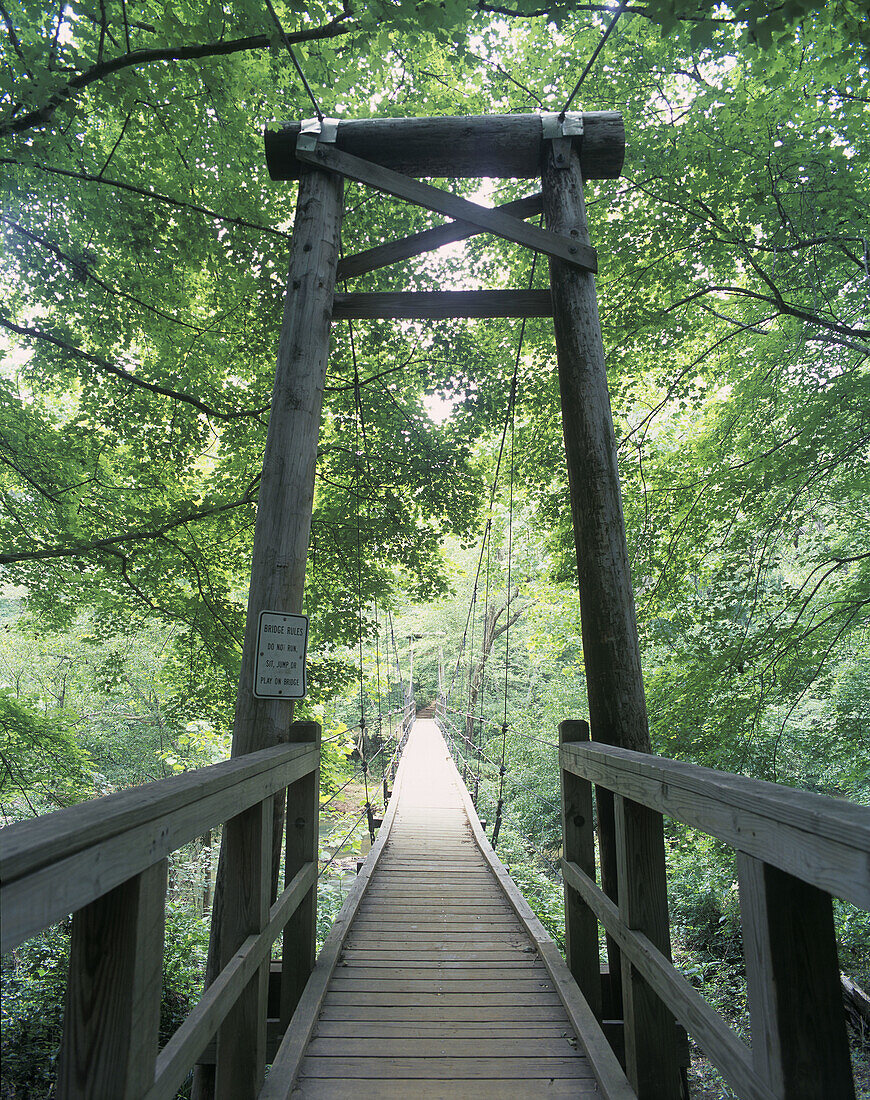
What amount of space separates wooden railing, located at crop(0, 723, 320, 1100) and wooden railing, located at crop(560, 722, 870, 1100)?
0.84 metres

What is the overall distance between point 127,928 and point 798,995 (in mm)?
917

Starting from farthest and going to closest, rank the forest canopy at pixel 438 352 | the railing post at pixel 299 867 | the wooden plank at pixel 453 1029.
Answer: the forest canopy at pixel 438 352 → the railing post at pixel 299 867 → the wooden plank at pixel 453 1029

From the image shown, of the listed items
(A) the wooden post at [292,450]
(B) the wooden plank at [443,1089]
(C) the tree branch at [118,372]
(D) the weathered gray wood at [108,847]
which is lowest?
(B) the wooden plank at [443,1089]

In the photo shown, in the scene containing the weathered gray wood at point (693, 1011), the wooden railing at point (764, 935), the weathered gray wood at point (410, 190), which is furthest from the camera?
the weathered gray wood at point (410, 190)

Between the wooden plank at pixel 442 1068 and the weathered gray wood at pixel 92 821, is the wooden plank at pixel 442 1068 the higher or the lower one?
the lower one

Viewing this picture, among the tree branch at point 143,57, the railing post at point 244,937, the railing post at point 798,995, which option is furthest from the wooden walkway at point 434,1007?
the tree branch at point 143,57

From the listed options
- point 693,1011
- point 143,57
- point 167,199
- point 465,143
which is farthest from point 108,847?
point 167,199

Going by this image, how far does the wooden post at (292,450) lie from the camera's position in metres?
2.36

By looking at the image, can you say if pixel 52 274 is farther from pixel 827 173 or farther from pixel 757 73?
pixel 827 173

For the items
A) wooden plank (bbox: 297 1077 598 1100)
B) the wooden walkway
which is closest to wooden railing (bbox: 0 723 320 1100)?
wooden plank (bbox: 297 1077 598 1100)

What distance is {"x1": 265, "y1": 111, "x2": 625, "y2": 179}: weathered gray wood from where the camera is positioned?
2.89 metres

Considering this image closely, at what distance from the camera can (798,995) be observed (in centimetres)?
91

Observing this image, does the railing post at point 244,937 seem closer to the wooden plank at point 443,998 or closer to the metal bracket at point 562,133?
the wooden plank at point 443,998

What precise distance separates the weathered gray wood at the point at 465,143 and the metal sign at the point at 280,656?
2.04 metres
